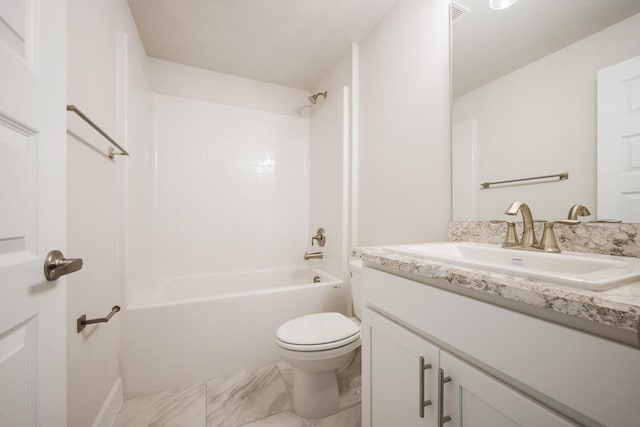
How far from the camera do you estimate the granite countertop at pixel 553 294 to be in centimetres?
34

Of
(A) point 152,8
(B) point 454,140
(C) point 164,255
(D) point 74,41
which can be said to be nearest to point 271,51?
(A) point 152,8

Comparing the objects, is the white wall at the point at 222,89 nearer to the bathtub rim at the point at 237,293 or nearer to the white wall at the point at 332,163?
the white wall at the point at 332,163

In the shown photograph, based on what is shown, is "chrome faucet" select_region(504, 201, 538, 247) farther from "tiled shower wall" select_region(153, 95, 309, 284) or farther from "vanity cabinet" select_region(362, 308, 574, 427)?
"tiled shower wall" select_region(153, 95, 309, 284)

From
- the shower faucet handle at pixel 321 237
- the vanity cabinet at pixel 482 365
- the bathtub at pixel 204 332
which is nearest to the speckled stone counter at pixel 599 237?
the vanity cabinet at pixel 482 365

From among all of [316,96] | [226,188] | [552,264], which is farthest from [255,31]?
[552,264]

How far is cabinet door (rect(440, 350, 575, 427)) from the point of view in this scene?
434mm

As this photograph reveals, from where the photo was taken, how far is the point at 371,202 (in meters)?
1.80

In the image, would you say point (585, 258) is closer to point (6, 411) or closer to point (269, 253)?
point (6, 411)

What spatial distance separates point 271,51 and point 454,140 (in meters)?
1.64

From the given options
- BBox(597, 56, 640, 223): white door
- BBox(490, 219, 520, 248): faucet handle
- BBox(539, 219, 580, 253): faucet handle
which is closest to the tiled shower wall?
BBox(490, 219, 520, 248): faucet handle

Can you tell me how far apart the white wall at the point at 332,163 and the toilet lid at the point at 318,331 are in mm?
642

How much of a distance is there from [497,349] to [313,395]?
1.09m

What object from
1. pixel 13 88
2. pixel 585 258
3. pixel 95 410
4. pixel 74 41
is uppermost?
pixel 74 41

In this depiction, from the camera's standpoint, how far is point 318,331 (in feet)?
4.20
